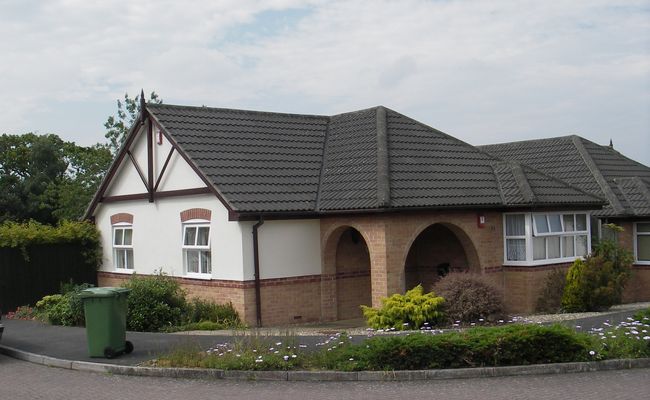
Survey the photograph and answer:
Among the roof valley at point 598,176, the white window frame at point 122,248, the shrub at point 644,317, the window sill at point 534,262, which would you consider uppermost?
the roof valley at point 598,176

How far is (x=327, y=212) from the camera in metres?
18.9

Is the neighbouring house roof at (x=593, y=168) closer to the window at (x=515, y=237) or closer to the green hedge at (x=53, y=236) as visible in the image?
the window at (x=515, y=237)

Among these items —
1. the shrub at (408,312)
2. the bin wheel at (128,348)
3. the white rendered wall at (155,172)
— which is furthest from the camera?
the white rendered wall at (155,172)

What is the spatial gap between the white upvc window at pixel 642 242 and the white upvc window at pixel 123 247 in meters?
15.1

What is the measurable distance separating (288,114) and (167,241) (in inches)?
207

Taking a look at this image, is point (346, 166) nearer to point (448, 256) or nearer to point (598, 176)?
point (448, 256)

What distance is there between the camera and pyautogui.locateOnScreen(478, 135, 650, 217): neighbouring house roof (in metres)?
23.6

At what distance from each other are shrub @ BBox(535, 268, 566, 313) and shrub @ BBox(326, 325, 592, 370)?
8030 mm

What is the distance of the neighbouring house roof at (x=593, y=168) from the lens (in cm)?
2357

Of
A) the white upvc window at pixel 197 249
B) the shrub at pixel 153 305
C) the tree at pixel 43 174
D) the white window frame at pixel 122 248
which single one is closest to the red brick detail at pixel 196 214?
the white upvc window at pixel 197 249

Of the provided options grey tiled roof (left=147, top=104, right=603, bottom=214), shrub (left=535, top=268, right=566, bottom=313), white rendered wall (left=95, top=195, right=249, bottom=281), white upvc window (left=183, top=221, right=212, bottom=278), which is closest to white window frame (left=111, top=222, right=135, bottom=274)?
white rendered wall (left=95, top=195, right=249, bottom=281)

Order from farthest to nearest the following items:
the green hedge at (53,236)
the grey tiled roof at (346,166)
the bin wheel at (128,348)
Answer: the green hedge at (53,236) → the grey tiled roof at (346,166) → the bin wheel at (128,348)

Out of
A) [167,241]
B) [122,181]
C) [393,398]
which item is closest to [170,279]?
[167,241]

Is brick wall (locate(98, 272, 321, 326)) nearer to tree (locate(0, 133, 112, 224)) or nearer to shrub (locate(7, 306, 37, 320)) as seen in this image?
shrub (locate(7, 306, 37, 320))
